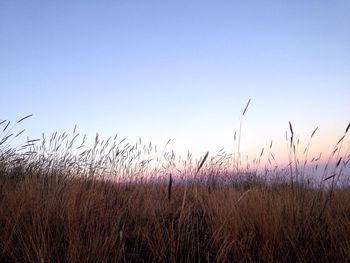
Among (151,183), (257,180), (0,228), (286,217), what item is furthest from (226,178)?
(0,228)

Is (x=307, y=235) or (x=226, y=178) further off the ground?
(x=226, y=178)

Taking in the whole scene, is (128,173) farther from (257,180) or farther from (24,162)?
(257,180)

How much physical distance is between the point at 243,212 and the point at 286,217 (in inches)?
17.5

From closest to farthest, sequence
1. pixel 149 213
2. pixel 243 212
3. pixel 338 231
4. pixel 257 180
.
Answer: pixel 338 231 < pixel 243 212 < pixel 149 213 < pixel 257 180

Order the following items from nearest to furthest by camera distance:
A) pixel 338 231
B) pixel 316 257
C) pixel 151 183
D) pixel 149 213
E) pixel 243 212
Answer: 1. pixel 316 257
2. pixel 338 231
3. pixel 243 212
4. pixel 149 213
5. pixel 151 183

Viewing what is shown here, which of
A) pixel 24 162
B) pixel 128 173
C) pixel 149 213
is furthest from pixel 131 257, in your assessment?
pixel 24 162

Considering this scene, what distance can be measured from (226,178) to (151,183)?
2337 millimetres

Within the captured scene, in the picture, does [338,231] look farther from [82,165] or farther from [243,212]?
[82,165]

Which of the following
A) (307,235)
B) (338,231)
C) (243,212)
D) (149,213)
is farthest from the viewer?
(149,213)

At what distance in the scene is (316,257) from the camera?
1.93 metres

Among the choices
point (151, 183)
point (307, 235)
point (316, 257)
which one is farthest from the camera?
point (151, 183)

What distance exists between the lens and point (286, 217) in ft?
7.75

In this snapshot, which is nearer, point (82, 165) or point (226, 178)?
point (82, 165)

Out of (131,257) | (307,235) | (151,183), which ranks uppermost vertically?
(151,183)
